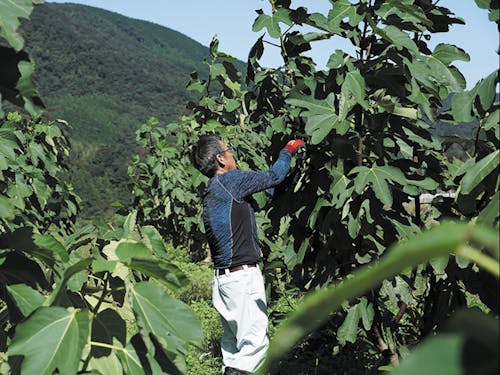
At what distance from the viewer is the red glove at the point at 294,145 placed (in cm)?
349

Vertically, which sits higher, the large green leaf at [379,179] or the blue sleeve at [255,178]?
the large green leaf at [379,179]

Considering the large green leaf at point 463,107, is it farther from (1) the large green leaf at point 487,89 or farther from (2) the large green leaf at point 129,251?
(2) the large green leaf at point 129,251

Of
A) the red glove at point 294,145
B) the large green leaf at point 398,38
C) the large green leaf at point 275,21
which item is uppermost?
the large green leaf at point 275,21

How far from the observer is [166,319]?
151 centimetres

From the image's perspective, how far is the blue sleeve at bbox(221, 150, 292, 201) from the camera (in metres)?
3.52

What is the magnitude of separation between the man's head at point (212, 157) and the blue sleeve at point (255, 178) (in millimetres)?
172

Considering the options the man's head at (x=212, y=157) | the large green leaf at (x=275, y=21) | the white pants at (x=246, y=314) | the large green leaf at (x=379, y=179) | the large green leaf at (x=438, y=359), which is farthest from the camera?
the man's head at (x=212, y=157)

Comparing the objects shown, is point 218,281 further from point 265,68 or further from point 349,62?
point 349,62

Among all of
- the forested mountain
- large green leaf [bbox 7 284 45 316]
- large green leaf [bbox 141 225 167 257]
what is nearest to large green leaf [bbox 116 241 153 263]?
large green leaf [bbox 7 284 45 316]

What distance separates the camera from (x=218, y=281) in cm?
398

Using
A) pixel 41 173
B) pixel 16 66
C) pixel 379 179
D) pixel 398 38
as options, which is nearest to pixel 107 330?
pixel 16 66

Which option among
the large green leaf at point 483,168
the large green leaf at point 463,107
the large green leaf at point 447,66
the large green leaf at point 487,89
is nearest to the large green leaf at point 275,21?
the large green leaf at point 447,66

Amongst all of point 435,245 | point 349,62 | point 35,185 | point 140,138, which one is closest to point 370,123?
point 349,62

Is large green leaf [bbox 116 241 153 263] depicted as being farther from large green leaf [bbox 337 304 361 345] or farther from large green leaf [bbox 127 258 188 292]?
large green leaf [bbox 337 304 361 345]
